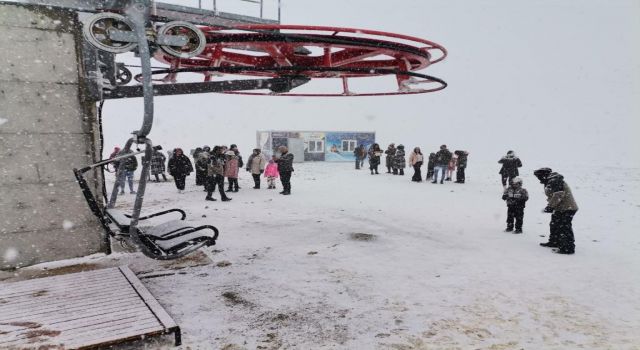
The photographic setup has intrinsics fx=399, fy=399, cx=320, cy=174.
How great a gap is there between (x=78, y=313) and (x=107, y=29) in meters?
2.78

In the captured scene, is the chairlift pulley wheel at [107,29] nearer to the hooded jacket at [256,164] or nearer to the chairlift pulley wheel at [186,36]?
the chairlift pulley wheel at [186,36]

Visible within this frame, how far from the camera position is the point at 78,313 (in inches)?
158

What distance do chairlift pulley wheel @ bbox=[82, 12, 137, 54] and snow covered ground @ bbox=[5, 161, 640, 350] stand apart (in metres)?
2.70

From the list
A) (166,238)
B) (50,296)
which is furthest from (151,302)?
(50,296)

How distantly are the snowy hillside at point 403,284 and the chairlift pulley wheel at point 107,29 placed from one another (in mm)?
2742

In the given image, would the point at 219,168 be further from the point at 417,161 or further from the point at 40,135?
the point at 417,161

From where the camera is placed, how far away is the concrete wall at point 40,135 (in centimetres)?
538

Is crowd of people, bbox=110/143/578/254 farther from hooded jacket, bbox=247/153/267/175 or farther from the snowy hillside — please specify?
the snowy hillside

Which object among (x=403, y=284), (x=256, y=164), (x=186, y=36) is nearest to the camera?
(x=186, y=36)

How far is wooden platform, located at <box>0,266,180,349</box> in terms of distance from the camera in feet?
11.7

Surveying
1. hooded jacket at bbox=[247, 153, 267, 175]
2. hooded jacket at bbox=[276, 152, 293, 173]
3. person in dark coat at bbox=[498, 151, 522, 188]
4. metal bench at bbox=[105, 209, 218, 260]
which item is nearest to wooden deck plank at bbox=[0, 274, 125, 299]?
metal bench at bbox=[105, 209, 218, 260]

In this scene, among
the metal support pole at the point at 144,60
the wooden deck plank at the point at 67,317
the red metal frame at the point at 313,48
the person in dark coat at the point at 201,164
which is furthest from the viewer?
the person in dark coat at the point at 201,164

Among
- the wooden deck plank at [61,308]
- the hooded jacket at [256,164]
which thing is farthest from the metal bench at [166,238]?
the hooded jacket at [256,164]

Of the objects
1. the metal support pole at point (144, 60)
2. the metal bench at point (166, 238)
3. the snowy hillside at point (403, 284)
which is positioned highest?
the metal support pole at point (144, 60)
